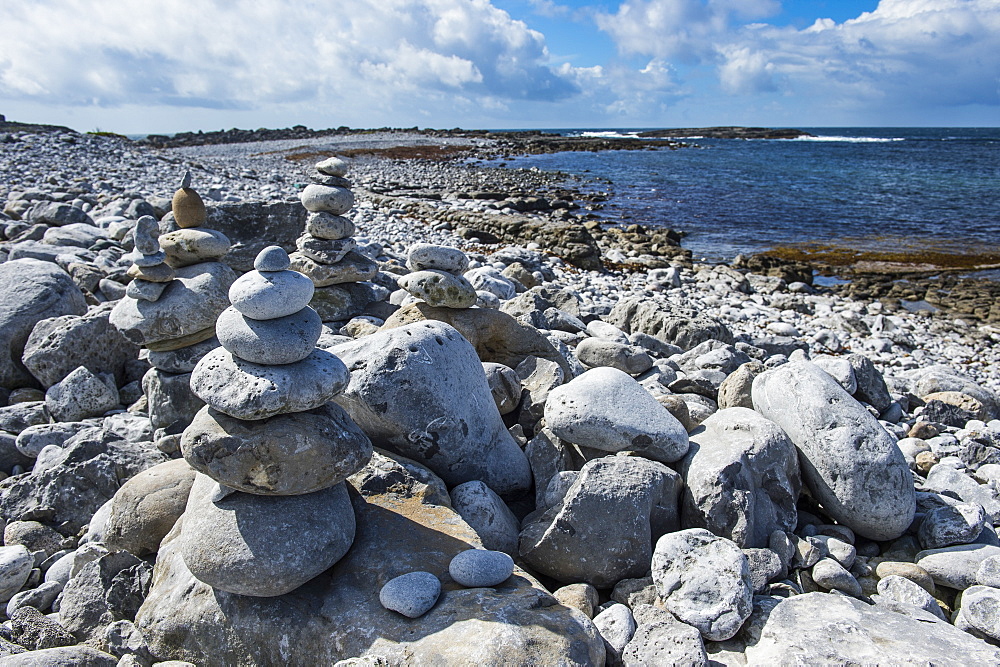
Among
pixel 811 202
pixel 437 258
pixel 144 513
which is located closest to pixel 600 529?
pixel 144 513

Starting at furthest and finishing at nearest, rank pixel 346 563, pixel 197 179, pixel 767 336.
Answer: pixel 197 179 < pixel 767 336 < pixel 346 563

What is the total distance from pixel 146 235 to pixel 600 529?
4.32 meters

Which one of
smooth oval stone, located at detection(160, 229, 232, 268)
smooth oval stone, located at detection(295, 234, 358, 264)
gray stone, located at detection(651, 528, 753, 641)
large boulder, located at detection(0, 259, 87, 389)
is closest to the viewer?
gray stone, located at detection(651, 528, 753, 641)

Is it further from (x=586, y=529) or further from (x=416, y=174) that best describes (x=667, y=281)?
(x=416, y=174)

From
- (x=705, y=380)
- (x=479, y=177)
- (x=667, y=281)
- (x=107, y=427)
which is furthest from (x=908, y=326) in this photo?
(x=479, y=177)

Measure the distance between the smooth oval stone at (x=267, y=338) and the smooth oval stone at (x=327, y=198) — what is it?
14.1 feet

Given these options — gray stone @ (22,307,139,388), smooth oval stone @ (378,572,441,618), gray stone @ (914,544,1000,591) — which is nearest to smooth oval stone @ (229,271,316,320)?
smooth oval stone @ (378,572,441,618)

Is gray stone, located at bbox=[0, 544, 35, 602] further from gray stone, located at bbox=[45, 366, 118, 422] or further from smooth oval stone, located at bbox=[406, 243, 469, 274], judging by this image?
smooth oval stone, located at bbox=[406, 243, 469, 274]

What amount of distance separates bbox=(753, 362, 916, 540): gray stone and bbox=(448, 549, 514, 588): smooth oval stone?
9.27ft

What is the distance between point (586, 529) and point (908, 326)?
1204 centimetres

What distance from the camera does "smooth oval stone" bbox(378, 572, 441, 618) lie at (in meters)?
3.08

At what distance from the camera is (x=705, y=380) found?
21.7 feet

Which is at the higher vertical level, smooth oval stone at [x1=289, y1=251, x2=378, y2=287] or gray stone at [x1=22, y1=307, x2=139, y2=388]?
smooth oval stone at [x1=289, y1=251, x2=378, y2=287]

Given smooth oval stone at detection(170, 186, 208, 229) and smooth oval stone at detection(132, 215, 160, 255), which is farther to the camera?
smooth oval stone at detection(170, 186, 208, 229)
